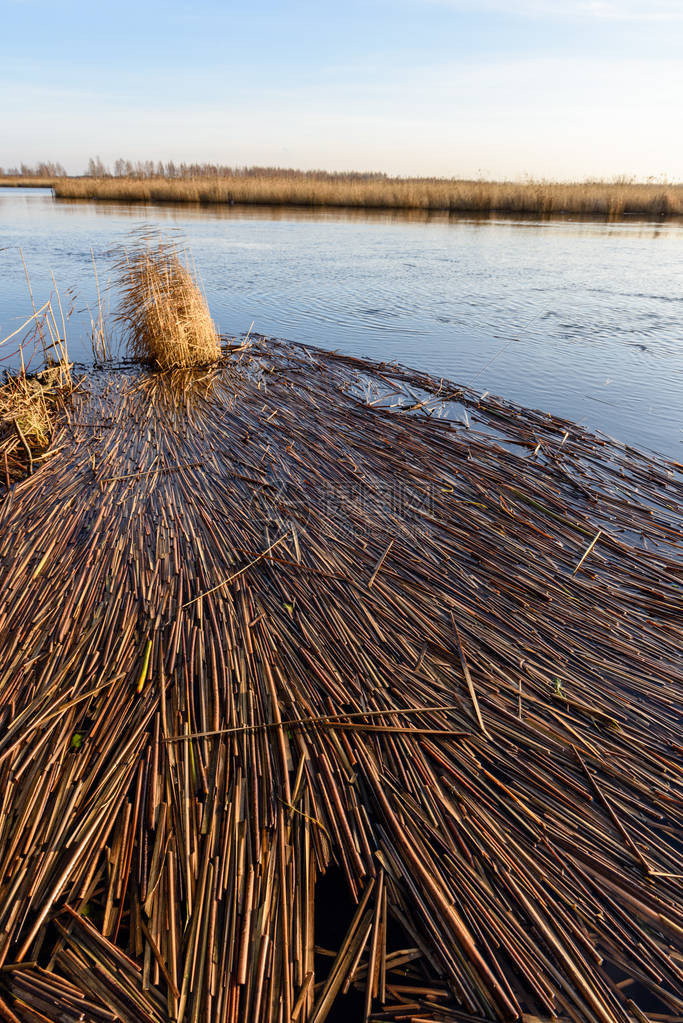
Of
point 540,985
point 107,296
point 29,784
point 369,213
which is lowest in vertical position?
point 540,985

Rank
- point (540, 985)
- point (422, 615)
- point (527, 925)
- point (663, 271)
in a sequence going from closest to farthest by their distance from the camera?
point (540, 985) → point (527, 925) → point (422, 615) → point (663, 271)

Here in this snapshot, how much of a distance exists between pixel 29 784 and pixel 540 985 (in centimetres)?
195

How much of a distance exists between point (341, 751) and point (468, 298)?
480 inches

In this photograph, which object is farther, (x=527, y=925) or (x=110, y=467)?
(x=110, y=467)

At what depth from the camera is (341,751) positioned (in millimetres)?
2303

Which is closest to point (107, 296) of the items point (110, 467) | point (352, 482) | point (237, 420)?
point (237, 420)

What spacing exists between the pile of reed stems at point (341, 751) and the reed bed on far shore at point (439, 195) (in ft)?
104

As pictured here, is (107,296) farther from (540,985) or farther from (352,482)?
(540,985)

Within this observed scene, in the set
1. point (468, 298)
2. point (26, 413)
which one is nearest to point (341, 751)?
point (26, 413)

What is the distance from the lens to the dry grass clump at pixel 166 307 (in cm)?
814

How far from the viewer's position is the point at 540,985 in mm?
1646

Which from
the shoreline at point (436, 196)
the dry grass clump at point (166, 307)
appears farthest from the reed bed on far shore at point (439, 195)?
the dry grass clump at point (166, 307)

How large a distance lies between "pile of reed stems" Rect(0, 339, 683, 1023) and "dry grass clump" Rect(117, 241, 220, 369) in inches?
175

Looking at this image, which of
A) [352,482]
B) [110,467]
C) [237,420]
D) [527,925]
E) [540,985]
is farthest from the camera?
[237,420]
